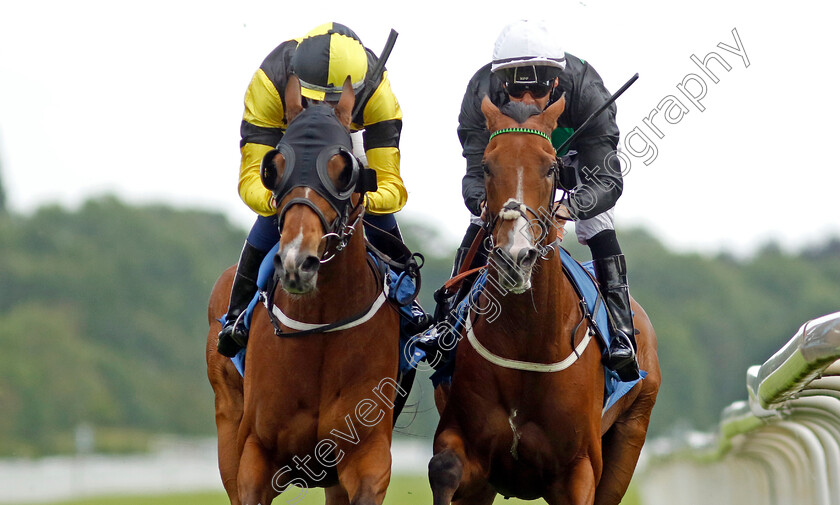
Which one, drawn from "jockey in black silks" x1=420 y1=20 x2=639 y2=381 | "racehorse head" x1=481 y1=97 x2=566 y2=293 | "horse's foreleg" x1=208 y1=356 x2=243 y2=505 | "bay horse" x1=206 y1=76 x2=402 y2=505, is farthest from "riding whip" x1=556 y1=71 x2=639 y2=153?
"horse's foreleg" x1=208 y1=356 x2=243 y2=505

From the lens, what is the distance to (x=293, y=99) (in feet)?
17.3

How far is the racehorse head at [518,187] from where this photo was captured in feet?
16.4

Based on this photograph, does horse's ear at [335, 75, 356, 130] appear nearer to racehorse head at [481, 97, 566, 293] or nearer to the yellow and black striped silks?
the yellow and black striped silks

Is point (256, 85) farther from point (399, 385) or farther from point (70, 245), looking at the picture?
point (70, 245)

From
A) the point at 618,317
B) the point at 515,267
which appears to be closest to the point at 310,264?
the point at 515,267

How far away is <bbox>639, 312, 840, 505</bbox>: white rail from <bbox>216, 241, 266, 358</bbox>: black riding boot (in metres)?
2.58

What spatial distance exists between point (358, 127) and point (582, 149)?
1201mm

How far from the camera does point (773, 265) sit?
8188cm

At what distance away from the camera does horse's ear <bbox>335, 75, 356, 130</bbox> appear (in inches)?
210

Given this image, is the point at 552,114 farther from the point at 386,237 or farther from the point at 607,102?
the point at 386,237

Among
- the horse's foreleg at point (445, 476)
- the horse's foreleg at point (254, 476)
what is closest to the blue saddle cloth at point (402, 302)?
the horse's foreleg at point (445, 476)

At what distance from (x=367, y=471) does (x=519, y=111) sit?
179 cm

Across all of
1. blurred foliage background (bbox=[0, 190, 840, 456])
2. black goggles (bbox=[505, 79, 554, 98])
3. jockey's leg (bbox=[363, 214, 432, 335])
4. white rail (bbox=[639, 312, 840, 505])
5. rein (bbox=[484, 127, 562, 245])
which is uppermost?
blurred foliage background (bbox=[0, 190, 840, 456])

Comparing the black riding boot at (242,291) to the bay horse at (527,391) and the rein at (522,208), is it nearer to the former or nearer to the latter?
the bay horse at (527,391)
